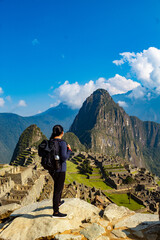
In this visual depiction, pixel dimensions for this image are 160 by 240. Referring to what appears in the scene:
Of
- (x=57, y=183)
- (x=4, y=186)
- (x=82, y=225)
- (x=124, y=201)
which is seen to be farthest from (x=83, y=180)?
(x=57, y=183)

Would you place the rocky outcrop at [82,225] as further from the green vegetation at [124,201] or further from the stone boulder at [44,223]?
the green vegetation at [124,201]

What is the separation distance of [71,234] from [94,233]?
713 mm

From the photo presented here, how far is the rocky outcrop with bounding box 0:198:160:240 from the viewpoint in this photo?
15.9 ft

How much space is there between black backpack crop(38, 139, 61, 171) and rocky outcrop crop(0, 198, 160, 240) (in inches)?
72.0

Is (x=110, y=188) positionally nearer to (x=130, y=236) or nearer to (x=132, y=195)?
(x=132, y=195)

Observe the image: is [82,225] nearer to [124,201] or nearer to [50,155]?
[50,155]

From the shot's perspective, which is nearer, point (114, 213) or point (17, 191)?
point (114, 213)

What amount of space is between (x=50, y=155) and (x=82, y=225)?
266 centimetres

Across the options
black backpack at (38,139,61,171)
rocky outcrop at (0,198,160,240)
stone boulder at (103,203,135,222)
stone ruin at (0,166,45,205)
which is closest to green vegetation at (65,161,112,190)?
stone ruin at (0,166,45,205)

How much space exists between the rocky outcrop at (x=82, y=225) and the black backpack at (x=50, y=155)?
6.00ft

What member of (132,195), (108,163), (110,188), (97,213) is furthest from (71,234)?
(108,163)

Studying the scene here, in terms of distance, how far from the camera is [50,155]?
5344 millimetres

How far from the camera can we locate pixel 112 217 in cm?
617

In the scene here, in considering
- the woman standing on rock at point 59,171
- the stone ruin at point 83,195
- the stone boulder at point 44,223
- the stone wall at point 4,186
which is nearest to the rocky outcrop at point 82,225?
the stone boulder at point 44,223
